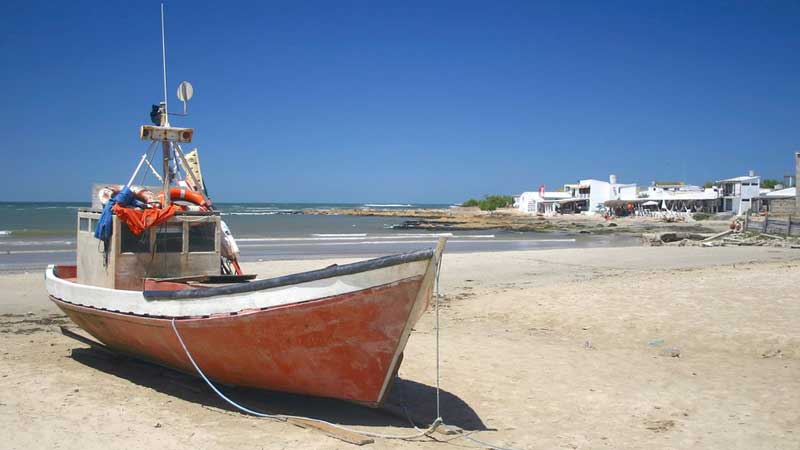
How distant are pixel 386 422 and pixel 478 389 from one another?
1.66m

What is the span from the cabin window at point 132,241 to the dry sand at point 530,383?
167cm

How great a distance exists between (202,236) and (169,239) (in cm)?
45

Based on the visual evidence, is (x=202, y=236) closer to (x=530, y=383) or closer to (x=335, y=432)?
(x=335, y=432)

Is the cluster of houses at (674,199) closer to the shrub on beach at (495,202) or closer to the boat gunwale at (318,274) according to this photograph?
the shrub on beach at (495,202)

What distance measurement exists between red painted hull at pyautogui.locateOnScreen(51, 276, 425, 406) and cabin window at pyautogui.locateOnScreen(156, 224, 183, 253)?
1632mm

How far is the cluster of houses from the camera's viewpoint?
56.7 metres

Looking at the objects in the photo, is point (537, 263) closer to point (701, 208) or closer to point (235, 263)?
point (235, 263)

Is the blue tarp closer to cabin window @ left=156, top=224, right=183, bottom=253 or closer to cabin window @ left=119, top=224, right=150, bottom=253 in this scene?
cabin window @ left=119, top=224, right=150, bottom=253

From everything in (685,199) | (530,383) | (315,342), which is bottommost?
(530,383)

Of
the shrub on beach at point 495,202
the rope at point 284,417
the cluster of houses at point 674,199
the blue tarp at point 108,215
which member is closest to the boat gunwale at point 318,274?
the rope at point 284,417

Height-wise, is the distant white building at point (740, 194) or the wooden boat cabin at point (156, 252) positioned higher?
the distant white building at point (740, 194)

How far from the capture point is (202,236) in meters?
8.63

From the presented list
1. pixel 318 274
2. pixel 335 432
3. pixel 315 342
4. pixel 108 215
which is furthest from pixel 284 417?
pixel 108 215

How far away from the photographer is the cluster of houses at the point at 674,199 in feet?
186
